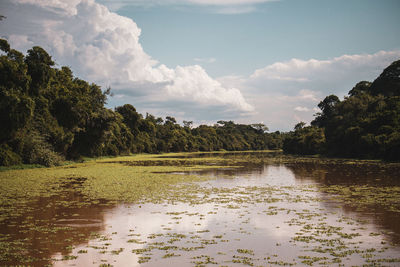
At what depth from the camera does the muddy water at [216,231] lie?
29.9ft

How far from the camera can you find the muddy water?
9.11 m

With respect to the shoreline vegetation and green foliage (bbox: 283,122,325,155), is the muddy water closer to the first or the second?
the shoreline vegetation

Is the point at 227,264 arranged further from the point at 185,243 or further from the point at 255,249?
the point at 185,243

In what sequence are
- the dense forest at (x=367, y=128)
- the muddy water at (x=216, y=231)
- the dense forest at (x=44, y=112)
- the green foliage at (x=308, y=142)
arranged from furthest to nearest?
1. the green foliage at (x=308, y=142)
2. the dense forest at (x=367, y=128)
3. the dense forest at (x=44, y=112)
4. the muddy water at (x=216, y=231)

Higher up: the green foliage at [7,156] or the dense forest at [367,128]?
the dense forest at [367,128]

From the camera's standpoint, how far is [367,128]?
2247 inches

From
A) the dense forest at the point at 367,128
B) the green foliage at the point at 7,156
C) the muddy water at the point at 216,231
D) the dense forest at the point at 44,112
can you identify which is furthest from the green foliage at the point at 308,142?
the muddy water at the point at 216,231

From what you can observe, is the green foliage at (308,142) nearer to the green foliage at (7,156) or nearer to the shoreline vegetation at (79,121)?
the shoreline vegetation at (79,121)

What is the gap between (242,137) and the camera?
190375 mm

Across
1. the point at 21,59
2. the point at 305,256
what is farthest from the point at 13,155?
the point at 305,256

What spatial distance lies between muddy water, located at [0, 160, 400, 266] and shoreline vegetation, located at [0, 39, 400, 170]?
20.7 m

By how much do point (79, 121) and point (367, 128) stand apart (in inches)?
1793

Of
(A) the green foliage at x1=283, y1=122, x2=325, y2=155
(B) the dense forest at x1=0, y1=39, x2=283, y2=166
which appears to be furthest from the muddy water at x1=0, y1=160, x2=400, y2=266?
(A) the green foliage at x1=283, y1=122, x2=325, y2=155

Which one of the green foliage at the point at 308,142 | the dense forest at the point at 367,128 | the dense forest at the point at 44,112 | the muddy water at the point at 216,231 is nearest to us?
the muddy water at the point at 216,231
